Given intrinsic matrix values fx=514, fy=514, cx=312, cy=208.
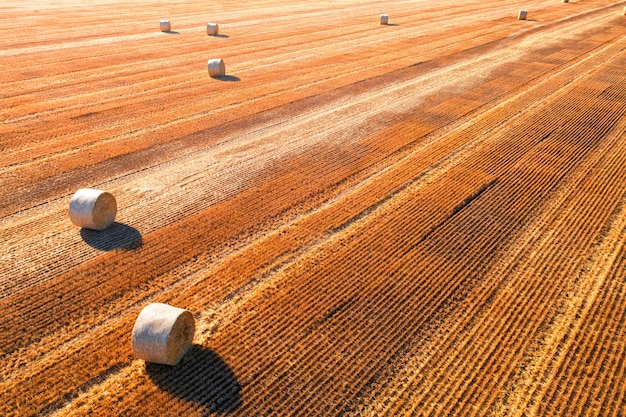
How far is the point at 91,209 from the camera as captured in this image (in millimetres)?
11055

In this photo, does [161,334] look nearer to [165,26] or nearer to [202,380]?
[202,380]

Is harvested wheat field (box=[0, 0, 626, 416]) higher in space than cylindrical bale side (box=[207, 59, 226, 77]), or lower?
lower

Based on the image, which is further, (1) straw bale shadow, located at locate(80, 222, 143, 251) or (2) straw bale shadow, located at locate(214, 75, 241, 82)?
(2) straw bale shadow, located at locate(214, 75, 241, 82)

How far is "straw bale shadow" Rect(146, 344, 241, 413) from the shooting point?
740cm

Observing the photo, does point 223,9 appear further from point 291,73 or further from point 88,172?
point 88,172

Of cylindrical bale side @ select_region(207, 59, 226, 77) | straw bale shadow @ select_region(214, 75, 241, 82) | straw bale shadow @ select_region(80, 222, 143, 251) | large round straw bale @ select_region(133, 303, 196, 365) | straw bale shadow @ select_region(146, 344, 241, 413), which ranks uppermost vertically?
cylindrical bale side @ select_region(207, 59, 226, 77)

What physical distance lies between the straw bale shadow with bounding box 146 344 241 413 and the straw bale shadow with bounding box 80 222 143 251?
3.75 metres

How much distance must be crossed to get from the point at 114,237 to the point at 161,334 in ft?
14.5

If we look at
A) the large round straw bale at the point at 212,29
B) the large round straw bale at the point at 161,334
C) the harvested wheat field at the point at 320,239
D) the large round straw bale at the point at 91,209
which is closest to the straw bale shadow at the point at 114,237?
the harvested wheat field at the point at 320,239

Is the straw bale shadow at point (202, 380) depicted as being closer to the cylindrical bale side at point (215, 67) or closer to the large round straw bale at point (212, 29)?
the cylindrical bale side at point (215, 67)

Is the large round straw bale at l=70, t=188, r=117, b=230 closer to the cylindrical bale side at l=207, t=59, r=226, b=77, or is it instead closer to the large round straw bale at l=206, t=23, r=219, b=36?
the cylindrical bale side at l=207, t=59, r=226, b=77

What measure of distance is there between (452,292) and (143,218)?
23.4 feet

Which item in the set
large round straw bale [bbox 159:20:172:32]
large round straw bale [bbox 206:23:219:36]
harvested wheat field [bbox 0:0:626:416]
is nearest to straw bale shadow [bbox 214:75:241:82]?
harvested wheat field [bbox 0:0:626:416]

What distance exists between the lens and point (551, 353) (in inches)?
328
